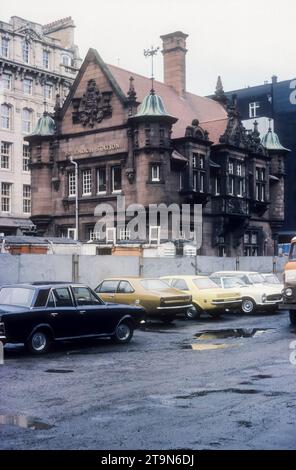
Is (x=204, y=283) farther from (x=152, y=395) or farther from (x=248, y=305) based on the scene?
(x=152, y=395)

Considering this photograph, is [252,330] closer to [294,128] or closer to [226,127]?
[226,127]

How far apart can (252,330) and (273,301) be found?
19.1ft

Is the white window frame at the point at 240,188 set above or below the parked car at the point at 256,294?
above

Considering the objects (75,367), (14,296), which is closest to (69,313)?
(14,296)

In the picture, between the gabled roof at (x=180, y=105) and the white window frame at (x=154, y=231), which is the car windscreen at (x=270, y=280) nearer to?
the white window frame at (x=154, y=231)

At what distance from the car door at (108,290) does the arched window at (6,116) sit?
3808cm

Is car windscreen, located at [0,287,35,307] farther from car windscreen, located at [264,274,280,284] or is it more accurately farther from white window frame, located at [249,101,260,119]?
white window frame, located at [249,101,260,119]

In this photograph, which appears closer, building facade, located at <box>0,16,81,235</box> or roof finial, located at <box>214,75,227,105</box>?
roof finial, located at <box>214,75,227,105</box>

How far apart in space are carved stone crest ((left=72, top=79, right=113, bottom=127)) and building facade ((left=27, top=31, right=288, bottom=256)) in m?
0.06

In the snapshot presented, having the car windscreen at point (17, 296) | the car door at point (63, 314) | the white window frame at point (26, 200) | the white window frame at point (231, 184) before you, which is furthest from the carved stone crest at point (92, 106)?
the car windscreen at point (17, 296)

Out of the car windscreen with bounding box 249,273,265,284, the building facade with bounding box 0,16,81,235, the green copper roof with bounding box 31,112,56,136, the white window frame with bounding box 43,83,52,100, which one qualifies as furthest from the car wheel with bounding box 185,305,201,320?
the white window frame with bounding box 43,83,52,100

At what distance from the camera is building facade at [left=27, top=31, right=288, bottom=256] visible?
38531 mm

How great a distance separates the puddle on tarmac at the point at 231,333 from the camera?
17875 millimetres

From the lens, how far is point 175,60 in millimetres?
48281
